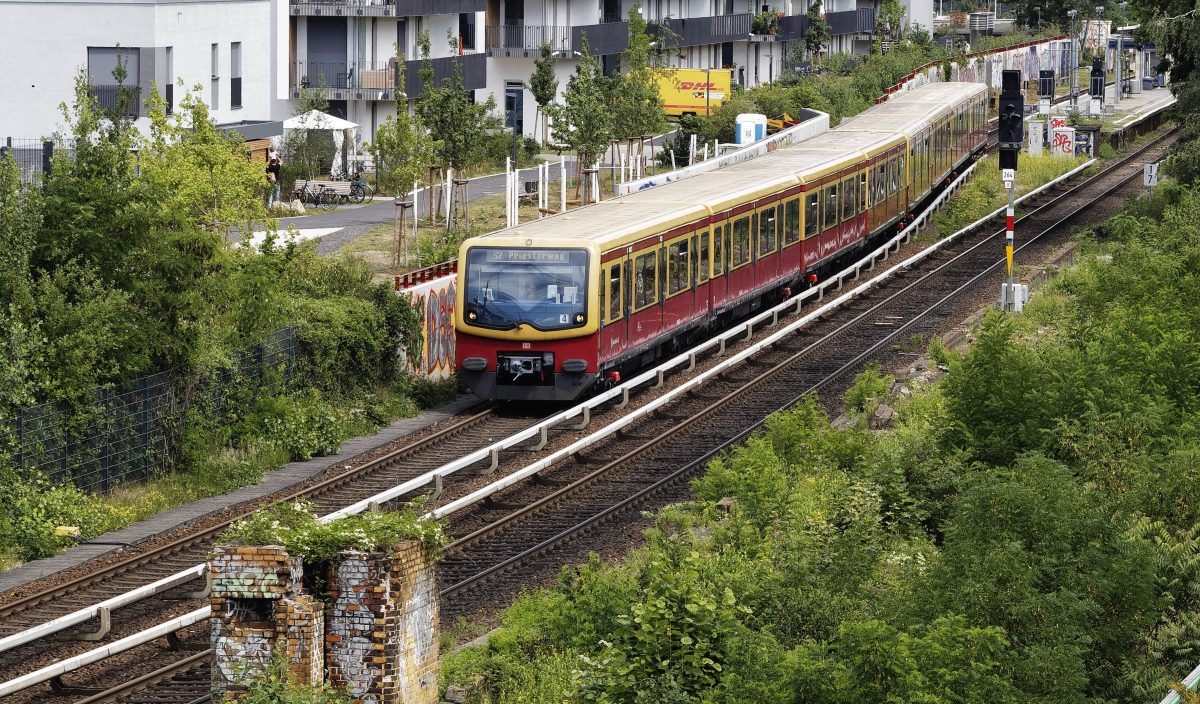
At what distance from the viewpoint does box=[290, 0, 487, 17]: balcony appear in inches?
2178

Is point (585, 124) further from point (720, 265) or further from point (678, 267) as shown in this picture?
point (678, 267)

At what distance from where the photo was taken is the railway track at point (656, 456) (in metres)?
18.3

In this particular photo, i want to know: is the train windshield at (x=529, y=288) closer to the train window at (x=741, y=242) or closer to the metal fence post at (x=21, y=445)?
the train window at (x=741, y=242)

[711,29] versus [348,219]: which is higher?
[711,29]

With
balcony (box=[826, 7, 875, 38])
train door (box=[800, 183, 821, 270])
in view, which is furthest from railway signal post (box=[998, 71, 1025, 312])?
balcony (box=[826, 7, 875, 38])

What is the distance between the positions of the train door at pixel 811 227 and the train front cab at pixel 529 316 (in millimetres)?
10562

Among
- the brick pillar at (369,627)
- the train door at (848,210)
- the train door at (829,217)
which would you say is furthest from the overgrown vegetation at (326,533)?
the train door at (848,210)

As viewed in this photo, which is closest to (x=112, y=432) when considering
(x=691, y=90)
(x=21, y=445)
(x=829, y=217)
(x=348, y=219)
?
(x=21, y=445)

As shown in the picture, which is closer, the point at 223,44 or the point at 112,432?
the point at 112,432

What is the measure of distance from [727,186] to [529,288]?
8252mm

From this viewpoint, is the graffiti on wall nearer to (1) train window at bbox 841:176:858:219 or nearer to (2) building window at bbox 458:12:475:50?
(1) train window at bbox 841:176:858:219

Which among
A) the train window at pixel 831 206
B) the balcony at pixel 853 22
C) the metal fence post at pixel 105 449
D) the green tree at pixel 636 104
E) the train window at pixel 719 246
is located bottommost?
the metal fence post at pixel 105 449

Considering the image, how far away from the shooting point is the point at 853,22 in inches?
3964

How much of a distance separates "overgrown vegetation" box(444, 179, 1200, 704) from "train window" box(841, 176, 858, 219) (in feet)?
55.1
